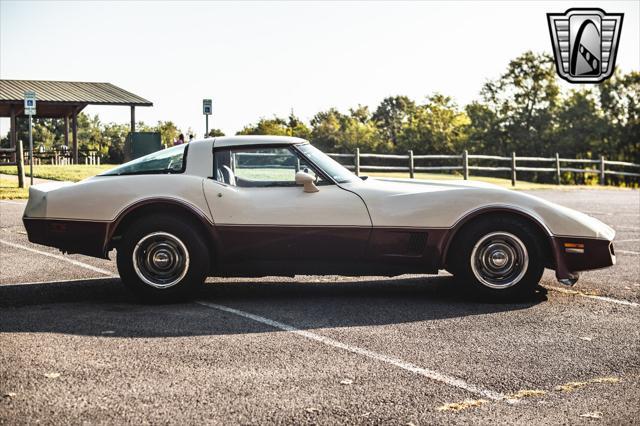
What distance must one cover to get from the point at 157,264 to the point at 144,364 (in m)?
1.86

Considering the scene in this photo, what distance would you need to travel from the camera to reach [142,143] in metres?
28.2

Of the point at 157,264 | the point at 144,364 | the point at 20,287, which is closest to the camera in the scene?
the point at 144,364

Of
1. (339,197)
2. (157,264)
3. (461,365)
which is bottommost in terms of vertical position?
(461,365)

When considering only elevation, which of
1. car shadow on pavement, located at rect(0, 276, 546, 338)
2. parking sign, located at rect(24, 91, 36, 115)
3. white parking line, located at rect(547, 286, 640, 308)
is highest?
parking sign, located at rect(24, 91, 36, 115)

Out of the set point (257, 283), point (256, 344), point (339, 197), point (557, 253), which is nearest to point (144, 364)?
point (256, 344)

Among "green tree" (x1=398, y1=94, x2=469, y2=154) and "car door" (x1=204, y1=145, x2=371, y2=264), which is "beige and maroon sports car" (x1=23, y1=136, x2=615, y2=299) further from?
"green tree" (x1=398, y1=94, x2=469, y2=154)

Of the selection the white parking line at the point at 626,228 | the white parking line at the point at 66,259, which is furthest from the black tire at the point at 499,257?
the white parking line at the point at 626,228

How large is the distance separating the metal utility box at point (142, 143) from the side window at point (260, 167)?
21.8m

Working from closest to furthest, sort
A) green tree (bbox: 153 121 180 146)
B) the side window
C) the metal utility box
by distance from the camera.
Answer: the side window, the metal utility box, green tree (bbox: 153 121 180 146)

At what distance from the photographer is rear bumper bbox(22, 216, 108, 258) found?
663cm

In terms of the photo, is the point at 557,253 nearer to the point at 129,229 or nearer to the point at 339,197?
the point at 339,197

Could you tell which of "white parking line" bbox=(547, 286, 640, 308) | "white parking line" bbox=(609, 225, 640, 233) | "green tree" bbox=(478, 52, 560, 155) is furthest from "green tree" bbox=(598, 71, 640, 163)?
"white parking line" bbox=(547, 286, 640, 308)

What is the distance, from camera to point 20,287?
7246mm

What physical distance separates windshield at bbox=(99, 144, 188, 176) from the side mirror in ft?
3.28
